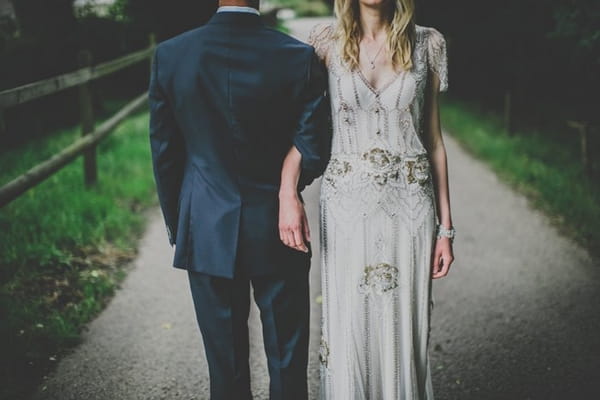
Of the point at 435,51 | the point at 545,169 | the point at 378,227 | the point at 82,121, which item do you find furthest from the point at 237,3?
the point at 545,169

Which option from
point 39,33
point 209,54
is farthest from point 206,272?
point 39,33

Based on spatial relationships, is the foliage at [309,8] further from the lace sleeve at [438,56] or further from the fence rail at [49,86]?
the lace sleeve at [438,56]

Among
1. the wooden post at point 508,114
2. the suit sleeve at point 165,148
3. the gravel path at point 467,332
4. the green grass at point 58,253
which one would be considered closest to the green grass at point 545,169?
the wooden post at point 508,114

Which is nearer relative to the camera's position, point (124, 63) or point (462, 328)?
point (462, 328)

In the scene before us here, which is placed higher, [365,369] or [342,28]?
[342,28]

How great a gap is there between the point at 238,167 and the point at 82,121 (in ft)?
15.7

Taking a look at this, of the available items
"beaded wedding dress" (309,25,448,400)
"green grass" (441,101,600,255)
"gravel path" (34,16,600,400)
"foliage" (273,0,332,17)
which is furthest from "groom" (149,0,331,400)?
"foliage" (273,0,332,17)

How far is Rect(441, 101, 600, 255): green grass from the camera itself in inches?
212

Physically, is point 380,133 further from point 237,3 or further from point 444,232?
point 237,3

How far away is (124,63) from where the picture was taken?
7160 millimetres

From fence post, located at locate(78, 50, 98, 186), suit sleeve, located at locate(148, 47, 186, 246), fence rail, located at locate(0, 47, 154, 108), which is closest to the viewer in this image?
suit sleeve, located at locate(148, 47, 186, 246)

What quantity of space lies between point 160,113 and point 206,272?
0.61 metres

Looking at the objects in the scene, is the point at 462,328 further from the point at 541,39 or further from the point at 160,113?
the point at 541,39

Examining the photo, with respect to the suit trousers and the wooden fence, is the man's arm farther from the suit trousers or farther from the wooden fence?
the wooden fence
